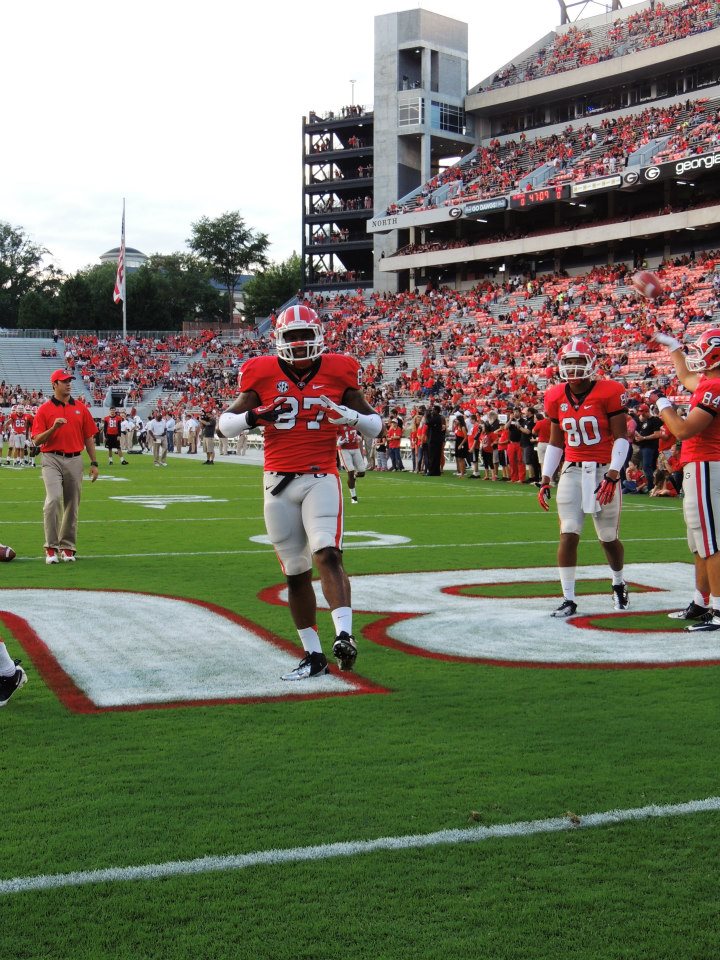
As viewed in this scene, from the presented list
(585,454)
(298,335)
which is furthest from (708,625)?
(298,335)

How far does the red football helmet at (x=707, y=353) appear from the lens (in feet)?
23.3

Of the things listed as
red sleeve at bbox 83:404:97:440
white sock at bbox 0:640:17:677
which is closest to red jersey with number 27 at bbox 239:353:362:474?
white sock at bbox 0:640:17:677

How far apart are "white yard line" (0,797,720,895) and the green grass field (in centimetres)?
3

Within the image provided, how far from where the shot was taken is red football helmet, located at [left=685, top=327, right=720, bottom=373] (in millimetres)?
7090

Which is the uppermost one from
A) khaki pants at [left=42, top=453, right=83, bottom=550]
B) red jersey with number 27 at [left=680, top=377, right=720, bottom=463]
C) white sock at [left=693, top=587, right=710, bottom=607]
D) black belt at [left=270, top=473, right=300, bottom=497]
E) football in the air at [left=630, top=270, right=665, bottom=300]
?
football in the air at [left=630, top=270, right=665, bottom=300]

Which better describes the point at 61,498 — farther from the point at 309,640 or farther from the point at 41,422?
the point at 309,640

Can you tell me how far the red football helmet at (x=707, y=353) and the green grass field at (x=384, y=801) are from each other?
5.82 feet

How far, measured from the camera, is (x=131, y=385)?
57.0m

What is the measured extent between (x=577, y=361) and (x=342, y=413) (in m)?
2.68

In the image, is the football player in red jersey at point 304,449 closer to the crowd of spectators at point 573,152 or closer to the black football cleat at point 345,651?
the black football cleat at point 345,651

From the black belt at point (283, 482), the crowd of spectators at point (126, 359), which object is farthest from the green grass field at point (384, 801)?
the crowd of spectators at point (126, 359)

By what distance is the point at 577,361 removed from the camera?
7.85 m

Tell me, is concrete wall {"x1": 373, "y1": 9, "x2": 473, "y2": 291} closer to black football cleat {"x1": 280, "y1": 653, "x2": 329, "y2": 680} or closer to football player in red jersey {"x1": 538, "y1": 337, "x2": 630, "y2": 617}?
football player in red jersey {"x1": 538, "y1": 337, "x2": 630, "y2": 617}

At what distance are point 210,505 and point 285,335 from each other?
12.0 m
